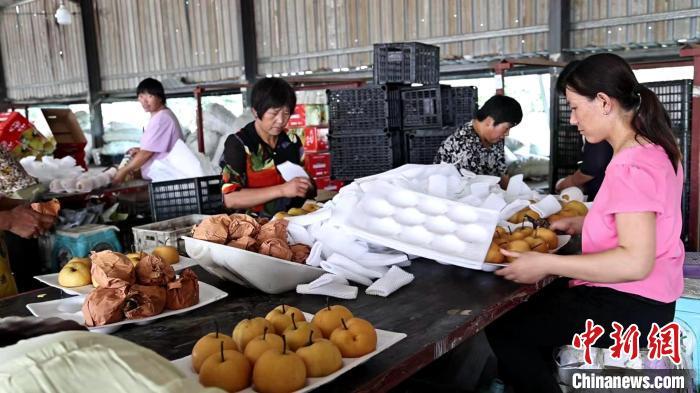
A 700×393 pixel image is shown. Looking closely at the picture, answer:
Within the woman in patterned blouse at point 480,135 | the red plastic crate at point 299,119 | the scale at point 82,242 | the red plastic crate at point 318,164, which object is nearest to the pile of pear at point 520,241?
the woman in patterned blouse at point 480,135

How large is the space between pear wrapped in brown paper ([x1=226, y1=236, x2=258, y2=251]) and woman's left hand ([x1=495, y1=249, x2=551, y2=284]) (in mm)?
790

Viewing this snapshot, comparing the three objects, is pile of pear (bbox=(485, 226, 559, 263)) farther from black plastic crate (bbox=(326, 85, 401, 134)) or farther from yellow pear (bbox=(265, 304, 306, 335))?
black plastic crate (bbox=(326, 85, 401, 134))

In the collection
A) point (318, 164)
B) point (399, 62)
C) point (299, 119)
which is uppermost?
point (399, 62)

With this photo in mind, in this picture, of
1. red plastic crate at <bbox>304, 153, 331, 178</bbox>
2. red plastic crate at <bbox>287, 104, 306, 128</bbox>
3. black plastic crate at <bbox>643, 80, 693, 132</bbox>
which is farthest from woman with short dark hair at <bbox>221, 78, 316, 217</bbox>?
red plastic crate at <bbox>287, 104, 306, 128</bbox>

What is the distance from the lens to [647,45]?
17.5 ft

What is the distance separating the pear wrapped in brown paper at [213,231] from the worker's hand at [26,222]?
3.47ft

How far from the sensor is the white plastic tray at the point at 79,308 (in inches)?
58.9

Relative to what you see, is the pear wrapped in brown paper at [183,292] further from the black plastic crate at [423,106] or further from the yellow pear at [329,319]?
the black plastic crate at [423,106]

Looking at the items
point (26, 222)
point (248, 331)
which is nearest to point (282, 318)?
point (248, 331)

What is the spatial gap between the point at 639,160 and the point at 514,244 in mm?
470

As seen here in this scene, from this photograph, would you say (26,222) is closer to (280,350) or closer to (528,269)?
(280,350)

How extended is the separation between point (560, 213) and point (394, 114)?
1627mm

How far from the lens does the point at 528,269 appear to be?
1822 millimetres

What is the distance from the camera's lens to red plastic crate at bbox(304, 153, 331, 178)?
6.87 meters
